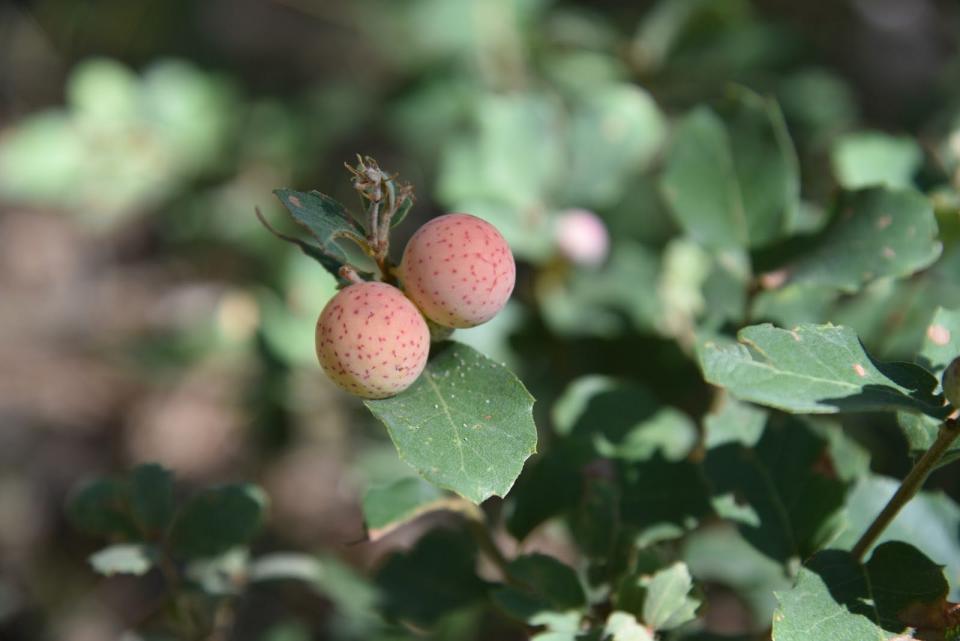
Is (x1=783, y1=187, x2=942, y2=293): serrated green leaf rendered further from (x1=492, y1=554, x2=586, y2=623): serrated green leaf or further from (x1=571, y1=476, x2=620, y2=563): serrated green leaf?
(x1=492, y1=554, x2=586, y2=623): serrated green leaf

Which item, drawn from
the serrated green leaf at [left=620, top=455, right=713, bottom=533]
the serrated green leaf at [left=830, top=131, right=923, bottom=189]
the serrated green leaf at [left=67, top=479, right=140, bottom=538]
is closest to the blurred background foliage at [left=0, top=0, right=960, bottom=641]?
the serrated green leaf at [left=830, top=131, right=923, bottom=189]

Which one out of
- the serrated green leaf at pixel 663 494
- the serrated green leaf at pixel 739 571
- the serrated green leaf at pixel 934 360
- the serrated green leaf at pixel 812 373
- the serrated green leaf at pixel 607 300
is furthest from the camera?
the serrated green leaf at pixel 607 300

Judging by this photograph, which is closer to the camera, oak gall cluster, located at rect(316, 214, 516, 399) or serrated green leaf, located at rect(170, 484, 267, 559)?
oak gall cluster, located at rect(316, 214, 516, 399)

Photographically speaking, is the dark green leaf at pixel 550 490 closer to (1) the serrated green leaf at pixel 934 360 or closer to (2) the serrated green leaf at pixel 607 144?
(1) the serrated green leaf at pixel 934 360

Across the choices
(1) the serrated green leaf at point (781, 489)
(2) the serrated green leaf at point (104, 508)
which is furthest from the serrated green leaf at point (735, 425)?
(2) the serrated green leaf at point (104, 508)

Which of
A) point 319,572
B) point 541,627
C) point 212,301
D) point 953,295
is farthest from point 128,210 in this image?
point 953,295

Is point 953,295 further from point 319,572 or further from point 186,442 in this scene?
point 186,442
